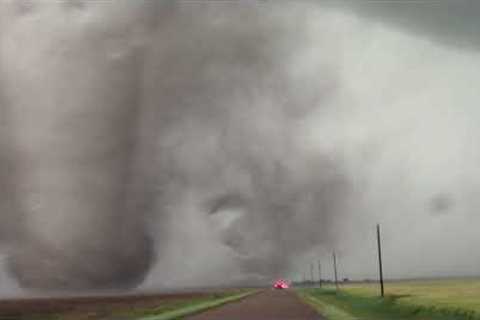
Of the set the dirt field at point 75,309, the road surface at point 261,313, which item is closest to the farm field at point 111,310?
the dirt field at point 75,309

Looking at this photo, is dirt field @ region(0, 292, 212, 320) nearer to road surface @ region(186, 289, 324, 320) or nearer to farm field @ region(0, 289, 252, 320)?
farm field @ region(0, 289, 252, 320)

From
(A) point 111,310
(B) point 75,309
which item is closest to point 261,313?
(A) point 111,310

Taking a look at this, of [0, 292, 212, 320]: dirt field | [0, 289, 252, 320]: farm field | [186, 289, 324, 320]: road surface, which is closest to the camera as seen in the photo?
[186, 289, 324, 320]: road surface

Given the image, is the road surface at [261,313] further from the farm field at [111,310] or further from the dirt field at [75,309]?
the dirt field at [75,309]

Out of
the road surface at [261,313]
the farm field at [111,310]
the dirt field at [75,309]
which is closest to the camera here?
the road surface at [261,313]

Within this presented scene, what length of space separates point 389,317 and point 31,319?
4024 centimetres

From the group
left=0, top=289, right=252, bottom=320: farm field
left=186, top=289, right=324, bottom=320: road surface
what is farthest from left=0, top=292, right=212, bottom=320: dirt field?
left=186, top=289, right=324, bottom=320: road surface

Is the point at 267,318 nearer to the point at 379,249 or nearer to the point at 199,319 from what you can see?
the point at 199,319

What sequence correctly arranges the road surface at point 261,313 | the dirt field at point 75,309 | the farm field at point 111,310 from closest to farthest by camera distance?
the road surface at point 261,313 < the farm field at point 111,310 < the dirt field at point 75,309

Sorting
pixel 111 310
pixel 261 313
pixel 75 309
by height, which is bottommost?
pixel 261 313

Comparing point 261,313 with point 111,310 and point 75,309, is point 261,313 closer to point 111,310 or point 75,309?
point 111,310

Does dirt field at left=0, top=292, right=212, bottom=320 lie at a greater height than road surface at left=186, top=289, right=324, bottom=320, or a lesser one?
greater

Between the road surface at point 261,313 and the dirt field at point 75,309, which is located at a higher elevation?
the dirt field at point 75,309

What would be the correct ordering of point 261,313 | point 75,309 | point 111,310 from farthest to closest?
point 75,309
point 111,310
point 261,313
